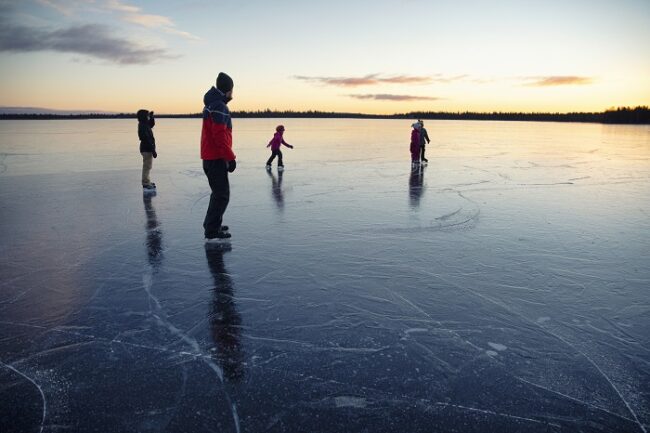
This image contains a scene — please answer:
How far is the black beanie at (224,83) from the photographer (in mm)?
4500

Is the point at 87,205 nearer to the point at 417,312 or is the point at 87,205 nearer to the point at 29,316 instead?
the point at 29,316

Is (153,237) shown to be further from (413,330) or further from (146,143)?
(146,143)

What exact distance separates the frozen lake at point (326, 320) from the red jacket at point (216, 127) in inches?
43.3

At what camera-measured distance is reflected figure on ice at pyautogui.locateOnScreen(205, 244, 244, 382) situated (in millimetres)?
2470

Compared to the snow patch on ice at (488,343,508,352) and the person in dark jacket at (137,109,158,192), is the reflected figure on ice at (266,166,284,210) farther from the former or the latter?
the snow patch on ice at (488,343,508,352)

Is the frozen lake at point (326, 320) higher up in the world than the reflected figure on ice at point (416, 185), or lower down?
lower down

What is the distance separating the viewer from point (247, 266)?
4.15m

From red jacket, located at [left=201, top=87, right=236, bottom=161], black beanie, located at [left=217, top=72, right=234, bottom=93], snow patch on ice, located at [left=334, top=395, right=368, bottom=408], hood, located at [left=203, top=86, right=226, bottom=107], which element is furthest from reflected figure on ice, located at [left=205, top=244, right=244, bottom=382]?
black beanie, located at [left=217, top=72, right=234, bottom=93]

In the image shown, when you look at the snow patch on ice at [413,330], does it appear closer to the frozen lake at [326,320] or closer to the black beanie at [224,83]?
the frozen lake at [326,320]

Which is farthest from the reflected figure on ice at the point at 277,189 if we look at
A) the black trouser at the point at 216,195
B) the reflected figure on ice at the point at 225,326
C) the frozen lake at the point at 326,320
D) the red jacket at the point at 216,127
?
the reflected figure on ice at the point at 225,326

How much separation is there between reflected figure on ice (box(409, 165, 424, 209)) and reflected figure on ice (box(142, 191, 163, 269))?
4082 millimetres

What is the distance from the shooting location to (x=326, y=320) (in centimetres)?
303

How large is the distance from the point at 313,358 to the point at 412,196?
229 inches

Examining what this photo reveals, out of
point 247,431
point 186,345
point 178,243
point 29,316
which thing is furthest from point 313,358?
point 178,243
